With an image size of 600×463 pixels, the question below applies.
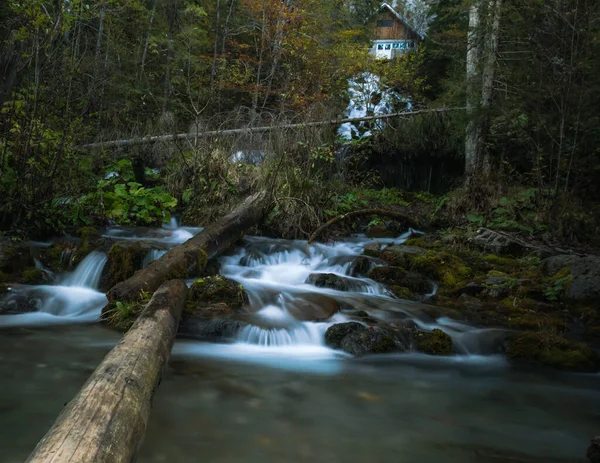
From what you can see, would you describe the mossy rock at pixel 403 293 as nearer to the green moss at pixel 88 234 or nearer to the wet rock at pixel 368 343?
the wet rock at pixel 368 343

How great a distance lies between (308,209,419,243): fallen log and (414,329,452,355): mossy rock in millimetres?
4399

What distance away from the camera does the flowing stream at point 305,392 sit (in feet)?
10.9

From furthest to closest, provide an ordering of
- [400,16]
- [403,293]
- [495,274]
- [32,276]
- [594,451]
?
[400,16] → [495,274] → [403,293] → [32,276] → [594,451]

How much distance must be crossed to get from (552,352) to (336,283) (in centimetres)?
322

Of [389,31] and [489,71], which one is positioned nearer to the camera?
[489,71]

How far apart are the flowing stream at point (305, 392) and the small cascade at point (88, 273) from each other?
0.26ft

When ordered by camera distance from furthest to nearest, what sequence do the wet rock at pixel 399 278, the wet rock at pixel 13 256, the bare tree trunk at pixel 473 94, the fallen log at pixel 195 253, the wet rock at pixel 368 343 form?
the bare tree trunk at pixel 473 94 → the wet rock at pixel 399 278 → the wet rock at pixel 13 256 → the fallen log at pixel 195 253 → the wet rock at pixel 368 343

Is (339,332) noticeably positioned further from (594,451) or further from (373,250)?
(373,250)

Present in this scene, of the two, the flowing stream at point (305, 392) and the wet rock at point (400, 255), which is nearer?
the flowing stream at point (305, 392)

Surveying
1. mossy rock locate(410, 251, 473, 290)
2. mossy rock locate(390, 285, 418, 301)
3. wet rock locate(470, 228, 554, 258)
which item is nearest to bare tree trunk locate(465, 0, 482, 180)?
wet rock locate(470, 228, 554, 258)

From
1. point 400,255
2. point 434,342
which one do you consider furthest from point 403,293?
point 434,342

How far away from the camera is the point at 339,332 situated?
5.63 m

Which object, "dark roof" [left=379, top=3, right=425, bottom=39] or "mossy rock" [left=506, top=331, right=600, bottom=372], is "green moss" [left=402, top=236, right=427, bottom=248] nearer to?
"mossy rock" [left=506, top=331, right=600, bottom=372]

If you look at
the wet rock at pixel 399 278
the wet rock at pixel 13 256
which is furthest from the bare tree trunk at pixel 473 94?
the wet rock at pixel 13 256
